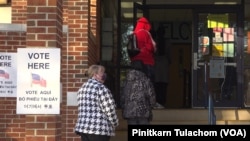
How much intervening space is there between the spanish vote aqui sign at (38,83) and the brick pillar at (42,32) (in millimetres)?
224

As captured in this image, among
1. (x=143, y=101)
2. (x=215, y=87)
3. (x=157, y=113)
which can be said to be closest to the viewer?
(x=143, y=101)

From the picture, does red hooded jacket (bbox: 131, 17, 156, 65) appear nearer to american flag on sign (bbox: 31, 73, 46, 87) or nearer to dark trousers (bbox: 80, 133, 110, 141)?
dark trousers (bbox: 80, 133, 110, 141)

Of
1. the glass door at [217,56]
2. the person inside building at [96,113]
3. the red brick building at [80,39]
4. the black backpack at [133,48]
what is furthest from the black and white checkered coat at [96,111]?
the glass door at [217,56]

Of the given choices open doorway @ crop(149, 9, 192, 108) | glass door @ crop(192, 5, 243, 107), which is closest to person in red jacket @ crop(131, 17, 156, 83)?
glass door @ crop(192, 5, 243, 107)

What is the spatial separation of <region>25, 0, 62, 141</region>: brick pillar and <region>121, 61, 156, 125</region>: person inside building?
2.15m

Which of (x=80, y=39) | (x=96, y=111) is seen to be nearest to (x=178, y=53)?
(x=80, y=39)

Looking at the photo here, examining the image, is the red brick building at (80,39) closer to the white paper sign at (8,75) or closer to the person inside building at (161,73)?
the white paper sign at (8,75)

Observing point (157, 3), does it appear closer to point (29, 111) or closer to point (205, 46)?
point (205, 46)

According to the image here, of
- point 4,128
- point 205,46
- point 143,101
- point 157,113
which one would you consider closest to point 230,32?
point 205,46

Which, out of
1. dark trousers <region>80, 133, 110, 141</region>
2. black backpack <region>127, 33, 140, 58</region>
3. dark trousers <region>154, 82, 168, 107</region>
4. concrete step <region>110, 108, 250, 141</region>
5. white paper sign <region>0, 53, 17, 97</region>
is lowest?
concrete step <region>110, 108, 250, 141</region>

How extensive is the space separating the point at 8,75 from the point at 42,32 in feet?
9.27

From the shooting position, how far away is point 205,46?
37.9 ft

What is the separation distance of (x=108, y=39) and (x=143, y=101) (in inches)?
154

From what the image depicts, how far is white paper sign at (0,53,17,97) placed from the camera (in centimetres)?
834
